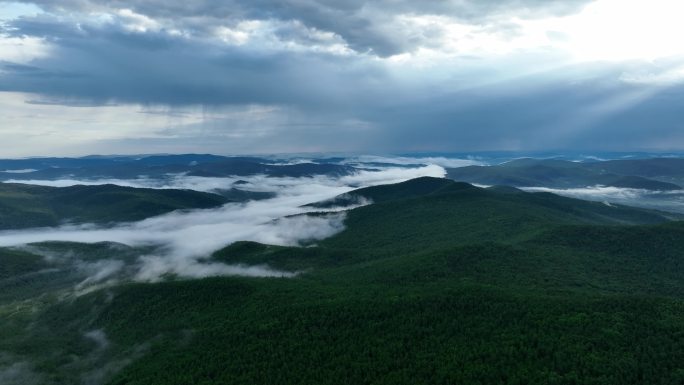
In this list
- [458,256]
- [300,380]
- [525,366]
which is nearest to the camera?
[525,366]

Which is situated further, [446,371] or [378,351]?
[378,351]

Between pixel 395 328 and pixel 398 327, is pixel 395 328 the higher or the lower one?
the lower one

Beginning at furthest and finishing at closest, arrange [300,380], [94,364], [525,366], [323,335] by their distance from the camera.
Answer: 1. [94,364]
2. [323,335]
3. [300,380]
4. [525,366]

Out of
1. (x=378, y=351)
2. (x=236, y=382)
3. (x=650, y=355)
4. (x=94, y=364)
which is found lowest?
(x=94, y=364)

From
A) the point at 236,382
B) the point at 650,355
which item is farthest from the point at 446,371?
the point at 236,382

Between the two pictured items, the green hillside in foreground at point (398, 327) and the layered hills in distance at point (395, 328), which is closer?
the green hillside in foreground at point (398, 327)

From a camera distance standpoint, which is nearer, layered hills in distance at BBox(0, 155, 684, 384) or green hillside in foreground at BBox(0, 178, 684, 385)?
green hillside in foreground at BBox(0, 178, 684, 385)

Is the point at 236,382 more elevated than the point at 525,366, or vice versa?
the point at 525,366

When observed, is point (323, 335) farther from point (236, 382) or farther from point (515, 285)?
point (515, 285)
